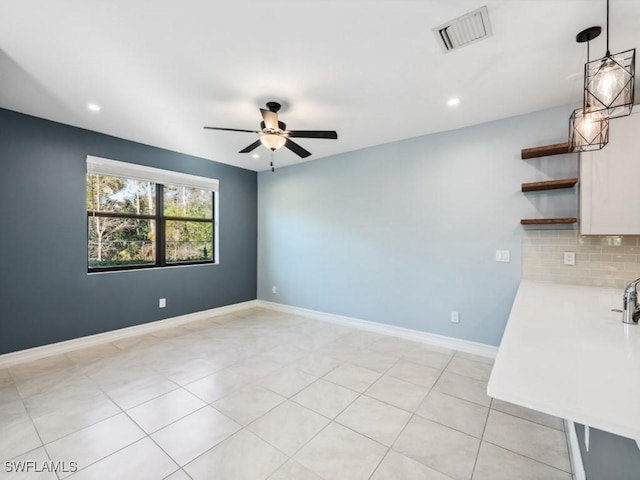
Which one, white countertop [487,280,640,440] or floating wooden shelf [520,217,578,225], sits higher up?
floating wooden shelf [520,217,578,225]

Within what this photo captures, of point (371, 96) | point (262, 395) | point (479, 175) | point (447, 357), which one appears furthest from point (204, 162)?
point (447, 357)

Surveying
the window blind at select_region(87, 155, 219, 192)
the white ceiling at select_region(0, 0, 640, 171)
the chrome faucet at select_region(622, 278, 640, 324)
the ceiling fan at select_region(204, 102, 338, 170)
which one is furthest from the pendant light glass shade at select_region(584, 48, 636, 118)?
the window blind at select_region(87, 155, 219, 192)

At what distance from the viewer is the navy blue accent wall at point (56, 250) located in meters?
3.00

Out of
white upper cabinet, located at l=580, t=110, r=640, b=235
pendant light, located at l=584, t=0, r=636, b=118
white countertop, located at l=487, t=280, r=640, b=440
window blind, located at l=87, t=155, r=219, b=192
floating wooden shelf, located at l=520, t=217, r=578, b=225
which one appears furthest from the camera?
window blind, located at l=87, t=155, r=219, b=192

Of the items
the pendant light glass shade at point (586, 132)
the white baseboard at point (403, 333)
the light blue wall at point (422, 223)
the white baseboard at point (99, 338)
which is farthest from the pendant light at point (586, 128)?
the white baseboard at point (99, 338)

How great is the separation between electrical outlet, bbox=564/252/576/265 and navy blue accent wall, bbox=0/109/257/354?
4871mm

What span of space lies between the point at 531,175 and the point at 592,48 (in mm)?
1216

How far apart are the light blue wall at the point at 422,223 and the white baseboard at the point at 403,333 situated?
7 cm

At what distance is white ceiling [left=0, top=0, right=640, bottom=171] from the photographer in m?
1.68

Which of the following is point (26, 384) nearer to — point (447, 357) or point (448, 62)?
point (447, 357)

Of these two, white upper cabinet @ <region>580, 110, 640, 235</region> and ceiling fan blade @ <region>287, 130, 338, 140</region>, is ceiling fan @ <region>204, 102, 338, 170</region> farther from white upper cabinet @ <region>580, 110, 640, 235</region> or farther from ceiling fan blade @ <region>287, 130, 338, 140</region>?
white upper cabinet @ <region>580, 110, 640, 235</region>

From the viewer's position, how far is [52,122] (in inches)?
128

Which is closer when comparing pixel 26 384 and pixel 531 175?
pixel 26 384

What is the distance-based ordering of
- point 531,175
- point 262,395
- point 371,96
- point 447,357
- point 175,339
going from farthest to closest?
point 175,339 < point 447,357 < point 531,175 < point 371,96 < point 262,395
